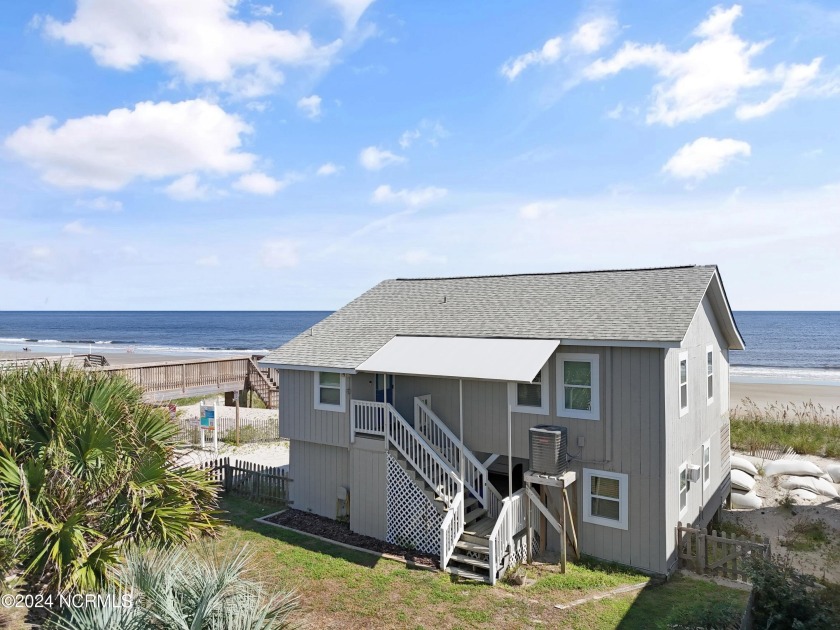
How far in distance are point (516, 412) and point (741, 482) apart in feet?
30.6

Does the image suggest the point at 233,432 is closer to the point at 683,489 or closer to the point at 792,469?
the point at 683,489

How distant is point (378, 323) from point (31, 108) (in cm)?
1122

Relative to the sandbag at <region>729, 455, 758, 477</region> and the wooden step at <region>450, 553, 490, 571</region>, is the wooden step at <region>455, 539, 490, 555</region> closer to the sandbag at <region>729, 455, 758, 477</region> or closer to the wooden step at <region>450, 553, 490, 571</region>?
the wooden step at <region>450, 553, 490, 571</region>

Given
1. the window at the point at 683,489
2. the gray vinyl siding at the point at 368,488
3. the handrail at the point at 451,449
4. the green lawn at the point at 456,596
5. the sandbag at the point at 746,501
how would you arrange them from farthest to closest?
1. the sandbag at the point at 746,501
2. the gray vinyl siding at the point at 368,488
3. the handrail at the point at 451,449
4. the window at the point at 683,489
5. the green lawn at the point at 456,596

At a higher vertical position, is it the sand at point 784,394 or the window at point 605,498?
the window at point 605,498

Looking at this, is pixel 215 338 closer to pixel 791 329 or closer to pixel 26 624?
pixel 26 624

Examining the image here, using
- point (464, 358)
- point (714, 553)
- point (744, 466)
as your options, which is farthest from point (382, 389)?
point (744, 466)

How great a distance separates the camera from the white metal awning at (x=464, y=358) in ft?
38.9

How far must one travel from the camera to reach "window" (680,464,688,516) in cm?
1249

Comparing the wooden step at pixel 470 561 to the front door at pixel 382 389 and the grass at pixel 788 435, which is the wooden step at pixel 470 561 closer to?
the front door at pixel 382 389

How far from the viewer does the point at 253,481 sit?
17344 mm

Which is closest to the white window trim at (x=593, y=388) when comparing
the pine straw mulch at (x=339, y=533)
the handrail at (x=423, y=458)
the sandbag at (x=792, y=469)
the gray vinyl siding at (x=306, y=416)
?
the handrail at (x=423, y=458)

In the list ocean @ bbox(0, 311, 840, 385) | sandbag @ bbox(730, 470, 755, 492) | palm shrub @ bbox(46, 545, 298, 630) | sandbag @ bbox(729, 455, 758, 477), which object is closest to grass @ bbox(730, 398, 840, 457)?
sandbag @ bbox(729, 455, 758, 477)

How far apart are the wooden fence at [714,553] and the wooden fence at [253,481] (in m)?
10.6
